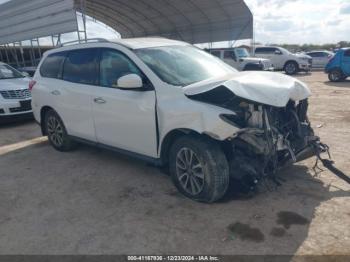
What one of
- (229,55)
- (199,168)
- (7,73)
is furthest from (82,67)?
(229,55)

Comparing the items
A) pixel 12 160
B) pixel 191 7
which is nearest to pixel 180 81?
pixel 12 160

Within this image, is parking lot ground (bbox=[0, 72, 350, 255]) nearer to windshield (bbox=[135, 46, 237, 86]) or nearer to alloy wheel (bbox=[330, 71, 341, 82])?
windshield (bbox=[135, 46, 237, 86])

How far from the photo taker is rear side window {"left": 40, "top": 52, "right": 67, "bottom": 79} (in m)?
5.86

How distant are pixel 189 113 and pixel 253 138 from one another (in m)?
0.74

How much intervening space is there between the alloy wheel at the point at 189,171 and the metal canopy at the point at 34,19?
10.9 m

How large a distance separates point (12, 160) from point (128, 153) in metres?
2.65

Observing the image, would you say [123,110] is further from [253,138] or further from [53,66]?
[53,66]

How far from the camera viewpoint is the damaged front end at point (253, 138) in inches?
142

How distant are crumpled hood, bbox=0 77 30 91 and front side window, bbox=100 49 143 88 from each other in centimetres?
501

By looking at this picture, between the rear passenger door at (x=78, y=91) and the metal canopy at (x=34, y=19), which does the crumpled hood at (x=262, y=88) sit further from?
the metal canopy at (x=34, y=19)

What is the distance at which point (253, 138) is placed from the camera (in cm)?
359

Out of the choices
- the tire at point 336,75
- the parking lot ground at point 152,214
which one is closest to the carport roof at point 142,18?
the tire at point 336,75

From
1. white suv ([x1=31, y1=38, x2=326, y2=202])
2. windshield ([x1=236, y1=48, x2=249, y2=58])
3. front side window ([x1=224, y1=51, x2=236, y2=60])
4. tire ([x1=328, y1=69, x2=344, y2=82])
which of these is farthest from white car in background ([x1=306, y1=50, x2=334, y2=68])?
white suv ([x1=31, y1=38, x2=326, y2=202])

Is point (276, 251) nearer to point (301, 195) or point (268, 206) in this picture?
point (268, 206)
